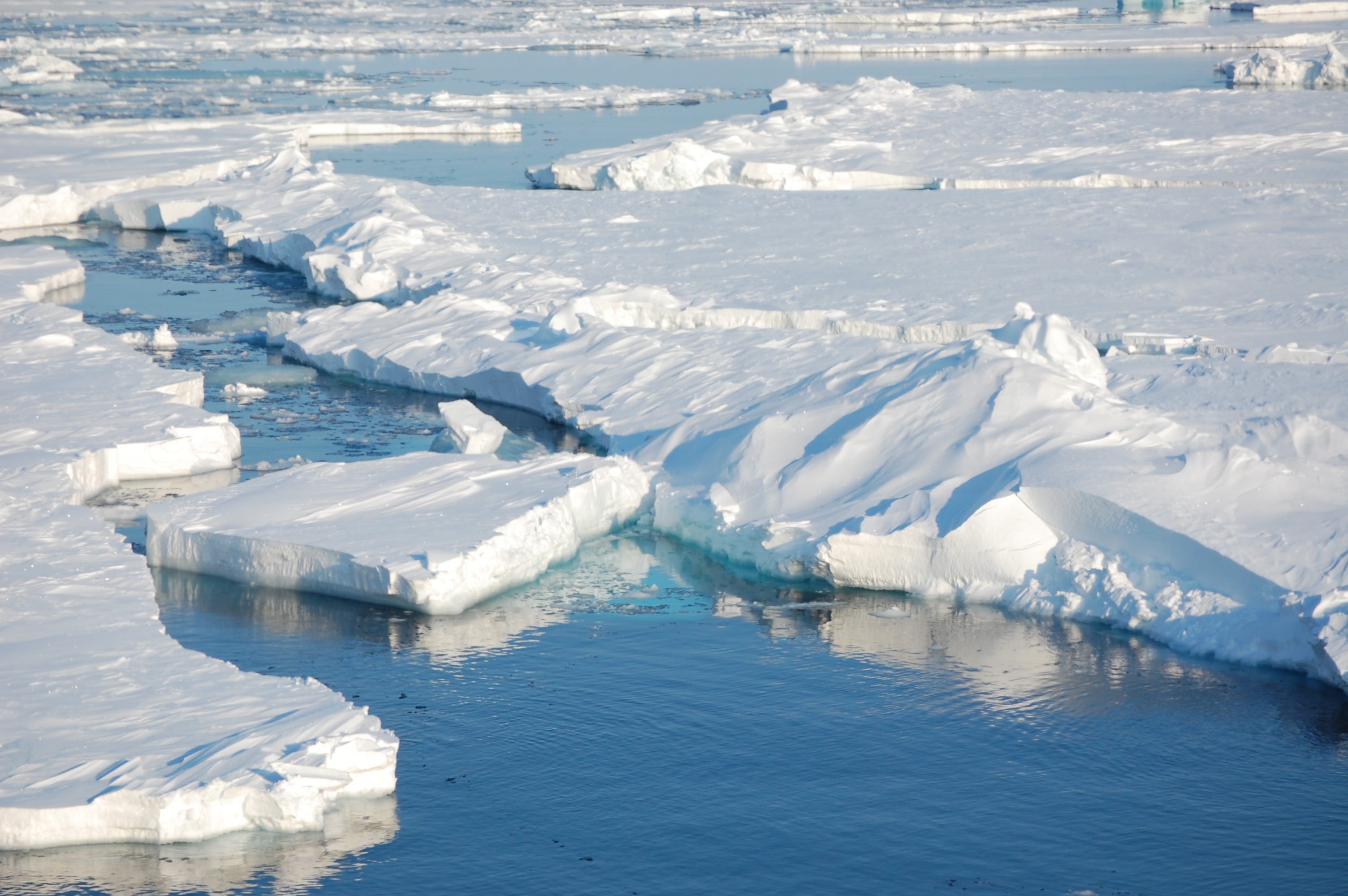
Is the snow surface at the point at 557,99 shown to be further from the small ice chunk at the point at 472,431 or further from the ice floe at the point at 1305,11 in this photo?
the ice floe at the point at 1305,11

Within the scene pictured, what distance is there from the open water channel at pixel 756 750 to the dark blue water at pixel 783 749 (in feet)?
0.04

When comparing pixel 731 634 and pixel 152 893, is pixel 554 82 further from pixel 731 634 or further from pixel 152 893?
pixel 152 893

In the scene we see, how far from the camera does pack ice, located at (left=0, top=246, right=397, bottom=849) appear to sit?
5.18m

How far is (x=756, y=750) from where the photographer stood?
6.04 meters

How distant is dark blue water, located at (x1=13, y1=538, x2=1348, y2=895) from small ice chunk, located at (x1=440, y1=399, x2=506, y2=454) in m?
1.65

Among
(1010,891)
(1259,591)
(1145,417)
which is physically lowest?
(1010,891)

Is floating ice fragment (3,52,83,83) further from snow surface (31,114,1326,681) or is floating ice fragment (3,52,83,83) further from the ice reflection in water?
the ice reflection in water

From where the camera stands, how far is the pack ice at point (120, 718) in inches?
204

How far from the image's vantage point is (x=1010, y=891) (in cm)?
506

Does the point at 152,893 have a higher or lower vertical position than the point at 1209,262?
lower

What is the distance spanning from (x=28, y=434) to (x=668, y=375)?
4.20 meters

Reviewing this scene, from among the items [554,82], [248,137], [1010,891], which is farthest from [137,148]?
[1010,891]

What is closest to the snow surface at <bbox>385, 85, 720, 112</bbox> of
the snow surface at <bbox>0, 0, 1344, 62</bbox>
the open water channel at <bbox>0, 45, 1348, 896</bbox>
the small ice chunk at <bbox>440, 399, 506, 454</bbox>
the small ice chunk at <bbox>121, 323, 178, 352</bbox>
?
the snow surface at <bbox>0, 0, 1344, 62</bbox>

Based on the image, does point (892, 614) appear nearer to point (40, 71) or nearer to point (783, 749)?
point (783, 749)
